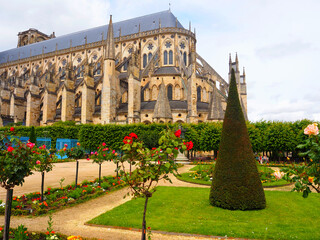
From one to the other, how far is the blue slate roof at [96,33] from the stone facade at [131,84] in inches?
9.0

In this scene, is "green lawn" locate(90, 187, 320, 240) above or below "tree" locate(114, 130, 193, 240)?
below

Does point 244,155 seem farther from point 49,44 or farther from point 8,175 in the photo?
point 49,44

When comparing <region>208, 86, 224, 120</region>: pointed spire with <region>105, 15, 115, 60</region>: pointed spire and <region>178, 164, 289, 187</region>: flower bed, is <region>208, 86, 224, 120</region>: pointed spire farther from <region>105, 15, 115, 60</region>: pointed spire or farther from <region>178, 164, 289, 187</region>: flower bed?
<region>178, 164, 289, 187</region>: flower bed

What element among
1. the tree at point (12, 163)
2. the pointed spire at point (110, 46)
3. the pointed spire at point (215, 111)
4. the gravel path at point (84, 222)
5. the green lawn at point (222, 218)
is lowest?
the gravel path at point (84, 222)

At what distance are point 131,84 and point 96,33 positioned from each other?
75.6ft

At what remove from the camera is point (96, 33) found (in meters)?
45.6

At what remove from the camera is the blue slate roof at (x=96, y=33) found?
3891 centimetres

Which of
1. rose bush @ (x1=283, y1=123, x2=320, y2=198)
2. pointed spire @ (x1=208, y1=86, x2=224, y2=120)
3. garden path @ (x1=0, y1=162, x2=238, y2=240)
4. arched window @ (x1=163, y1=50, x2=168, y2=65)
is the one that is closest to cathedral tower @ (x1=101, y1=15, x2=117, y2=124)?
arched window @ (x1=163, y1=50, x2=168, y2=65)

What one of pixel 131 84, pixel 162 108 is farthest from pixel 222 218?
pixel 131 84

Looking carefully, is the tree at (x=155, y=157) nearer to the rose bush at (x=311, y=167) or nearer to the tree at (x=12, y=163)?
the rose bush at (x=311, y=167)

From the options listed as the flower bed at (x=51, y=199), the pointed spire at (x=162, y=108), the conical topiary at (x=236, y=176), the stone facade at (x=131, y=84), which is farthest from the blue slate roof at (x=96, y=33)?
the conical topiary at (x=236, y=176)

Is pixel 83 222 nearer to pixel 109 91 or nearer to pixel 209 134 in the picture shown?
pixel 209 134

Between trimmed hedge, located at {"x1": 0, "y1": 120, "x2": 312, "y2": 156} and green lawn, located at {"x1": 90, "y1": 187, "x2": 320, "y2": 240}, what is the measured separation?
14.3 m

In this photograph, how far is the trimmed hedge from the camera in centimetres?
2155
